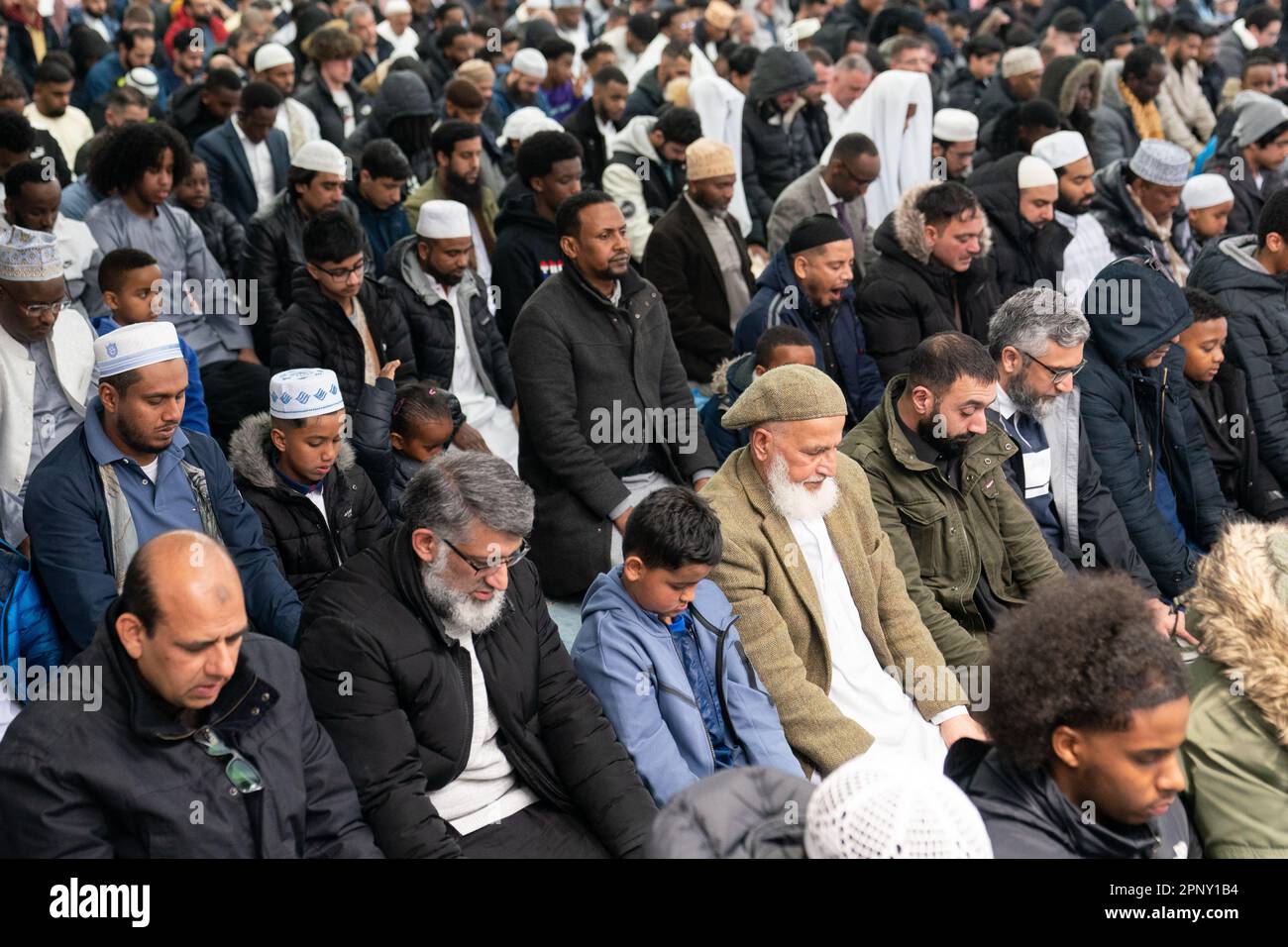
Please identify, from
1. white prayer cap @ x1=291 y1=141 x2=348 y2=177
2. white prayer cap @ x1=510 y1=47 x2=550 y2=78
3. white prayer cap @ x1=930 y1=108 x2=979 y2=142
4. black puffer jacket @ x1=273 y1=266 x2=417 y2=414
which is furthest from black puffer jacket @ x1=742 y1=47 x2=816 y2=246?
black puffer jacket @ x1=273 y1=266 x2=417 y2=414

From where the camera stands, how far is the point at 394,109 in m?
8.24

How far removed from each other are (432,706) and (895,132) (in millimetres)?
5838

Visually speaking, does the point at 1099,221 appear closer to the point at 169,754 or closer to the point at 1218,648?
the point at 1218,648

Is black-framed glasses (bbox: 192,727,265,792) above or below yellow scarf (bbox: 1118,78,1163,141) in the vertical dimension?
below

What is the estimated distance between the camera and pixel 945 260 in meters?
5.85

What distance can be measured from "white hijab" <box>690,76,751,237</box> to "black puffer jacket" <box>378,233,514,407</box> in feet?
10.3

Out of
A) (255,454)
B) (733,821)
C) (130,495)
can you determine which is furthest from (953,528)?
(130,495)

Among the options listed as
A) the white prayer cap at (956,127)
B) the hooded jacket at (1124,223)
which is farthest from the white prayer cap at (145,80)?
the hooded jacket at (1124,223)

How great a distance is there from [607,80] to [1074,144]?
9.85 ft

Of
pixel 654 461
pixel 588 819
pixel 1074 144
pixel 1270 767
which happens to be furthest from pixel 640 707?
pixel 1074 144

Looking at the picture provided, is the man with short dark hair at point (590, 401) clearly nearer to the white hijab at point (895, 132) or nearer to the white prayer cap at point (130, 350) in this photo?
the white prayer cap at point (130, 350)

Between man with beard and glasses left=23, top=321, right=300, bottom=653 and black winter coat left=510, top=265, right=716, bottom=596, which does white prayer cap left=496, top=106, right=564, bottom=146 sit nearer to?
black winter coat left=510, top=265, right=716, bottom=596

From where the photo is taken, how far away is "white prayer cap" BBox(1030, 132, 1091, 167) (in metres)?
7.12

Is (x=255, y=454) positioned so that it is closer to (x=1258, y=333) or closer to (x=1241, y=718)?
(x=1241, y=718)
